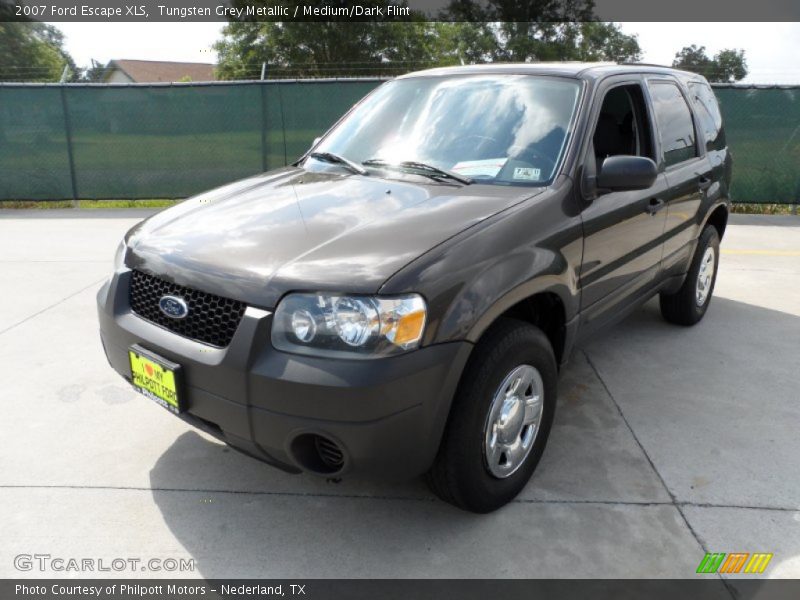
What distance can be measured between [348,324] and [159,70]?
209 ft

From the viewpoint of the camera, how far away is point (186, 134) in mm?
Answer: 10141

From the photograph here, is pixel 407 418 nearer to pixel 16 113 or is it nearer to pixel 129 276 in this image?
pixel 129 276

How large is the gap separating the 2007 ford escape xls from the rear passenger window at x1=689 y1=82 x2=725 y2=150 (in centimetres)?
109

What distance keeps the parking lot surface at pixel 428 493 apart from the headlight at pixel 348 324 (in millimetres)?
899

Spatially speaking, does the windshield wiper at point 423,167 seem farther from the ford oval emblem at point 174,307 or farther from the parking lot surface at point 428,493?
the parking lot surface at point 428,493

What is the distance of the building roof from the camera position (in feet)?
180

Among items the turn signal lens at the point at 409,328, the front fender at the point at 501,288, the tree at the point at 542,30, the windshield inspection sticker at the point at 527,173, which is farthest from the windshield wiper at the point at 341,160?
the tree at the point at 542,30

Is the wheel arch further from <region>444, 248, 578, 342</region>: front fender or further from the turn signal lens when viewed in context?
the turn signal lens

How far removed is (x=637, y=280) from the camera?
375cm

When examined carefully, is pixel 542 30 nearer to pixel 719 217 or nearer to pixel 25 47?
pixel 25 47

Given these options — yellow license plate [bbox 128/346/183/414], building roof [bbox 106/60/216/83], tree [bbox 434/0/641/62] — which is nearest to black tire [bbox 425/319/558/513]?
yellow license plate [bbox 128/346/183/414]

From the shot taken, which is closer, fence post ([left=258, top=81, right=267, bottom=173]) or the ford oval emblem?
the ford oval emblem

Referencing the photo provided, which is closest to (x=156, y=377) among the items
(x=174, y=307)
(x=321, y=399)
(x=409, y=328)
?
(x=174, y=307)

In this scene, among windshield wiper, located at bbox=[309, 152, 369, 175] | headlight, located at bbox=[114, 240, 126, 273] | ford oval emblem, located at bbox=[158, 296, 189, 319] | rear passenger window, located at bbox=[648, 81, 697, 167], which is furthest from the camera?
rear passenger window, located at bbox=[648, 81, 697, 167]
